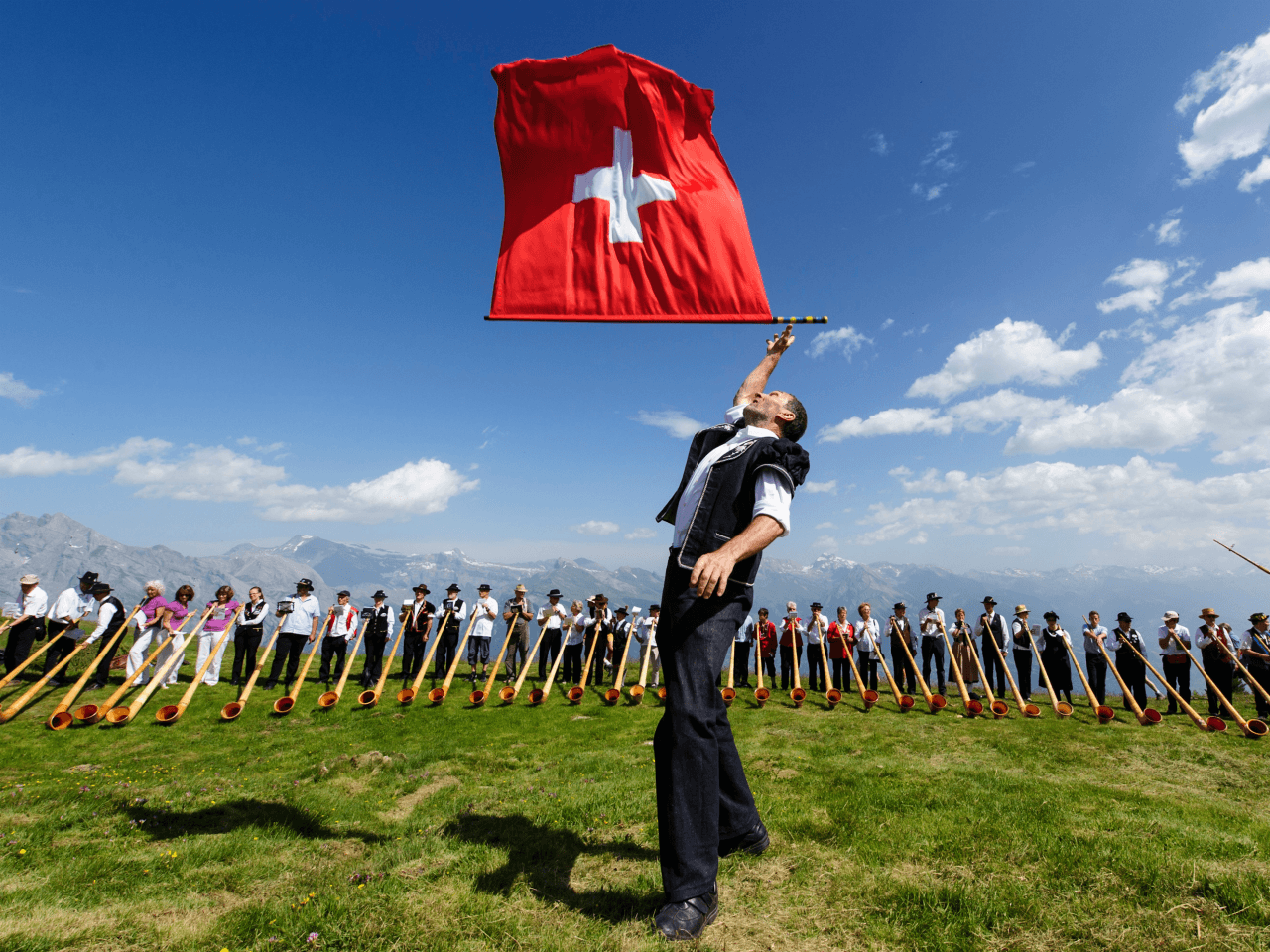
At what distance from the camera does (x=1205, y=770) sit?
7.87 m

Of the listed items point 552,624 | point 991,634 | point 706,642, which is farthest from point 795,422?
point 991,634

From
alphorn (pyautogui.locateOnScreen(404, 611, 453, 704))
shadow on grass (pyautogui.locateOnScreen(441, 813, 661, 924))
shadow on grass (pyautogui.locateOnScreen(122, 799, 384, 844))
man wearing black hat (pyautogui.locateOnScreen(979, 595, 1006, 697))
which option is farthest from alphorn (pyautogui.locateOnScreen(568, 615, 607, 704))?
man wearing black hat (pyautogui.locateOnScreen(979, 595, 1006, 697))

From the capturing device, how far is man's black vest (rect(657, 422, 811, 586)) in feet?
11.5

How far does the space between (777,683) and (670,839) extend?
677 inches

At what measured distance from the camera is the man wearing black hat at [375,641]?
53.2 feet

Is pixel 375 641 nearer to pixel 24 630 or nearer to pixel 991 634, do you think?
pixel 24 630

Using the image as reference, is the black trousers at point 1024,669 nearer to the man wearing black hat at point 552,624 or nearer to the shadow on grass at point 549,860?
the man wearing black hat at point 552,624

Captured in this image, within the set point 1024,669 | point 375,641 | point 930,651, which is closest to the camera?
point 375,641

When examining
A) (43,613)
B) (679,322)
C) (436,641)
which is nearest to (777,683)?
(436,641)

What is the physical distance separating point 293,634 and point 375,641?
206 centimetres

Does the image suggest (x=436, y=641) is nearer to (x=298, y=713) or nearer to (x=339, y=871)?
(x=298, y=713)

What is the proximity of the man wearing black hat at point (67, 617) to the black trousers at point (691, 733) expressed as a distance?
56.8 ft

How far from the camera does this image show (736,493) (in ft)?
11.8

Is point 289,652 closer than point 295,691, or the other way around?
point 295,691
